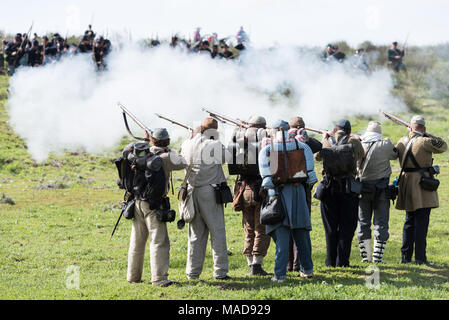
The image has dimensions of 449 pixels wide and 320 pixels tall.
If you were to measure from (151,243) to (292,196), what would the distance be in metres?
1.95

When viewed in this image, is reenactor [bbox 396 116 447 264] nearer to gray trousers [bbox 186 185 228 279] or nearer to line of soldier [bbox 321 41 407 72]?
gray trousers [bbox 186 185 228 279]

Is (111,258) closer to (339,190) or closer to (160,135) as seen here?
(160,135)

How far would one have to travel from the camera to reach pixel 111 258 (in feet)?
32.4

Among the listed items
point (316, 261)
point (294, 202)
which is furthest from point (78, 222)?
point (294, 202)

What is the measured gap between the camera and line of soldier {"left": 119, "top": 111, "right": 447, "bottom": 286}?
724 centimetres

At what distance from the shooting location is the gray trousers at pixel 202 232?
24.8 ft

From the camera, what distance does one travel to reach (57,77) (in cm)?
2434

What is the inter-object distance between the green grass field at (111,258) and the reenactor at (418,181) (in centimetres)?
53

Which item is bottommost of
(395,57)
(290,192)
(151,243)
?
(151,243)

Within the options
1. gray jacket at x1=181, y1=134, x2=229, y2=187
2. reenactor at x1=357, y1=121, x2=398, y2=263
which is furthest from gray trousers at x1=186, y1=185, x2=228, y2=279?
reenactor at x1=357, y1=121, x2=398, y2=263

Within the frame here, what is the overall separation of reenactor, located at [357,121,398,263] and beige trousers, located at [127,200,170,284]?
3.33 m

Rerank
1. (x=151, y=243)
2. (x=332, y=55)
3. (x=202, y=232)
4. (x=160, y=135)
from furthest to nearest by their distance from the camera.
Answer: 1. (x=332, y=55)
2. (x=202, y=232)
3. (x=160, y=135)
4. (x=151, y=243)

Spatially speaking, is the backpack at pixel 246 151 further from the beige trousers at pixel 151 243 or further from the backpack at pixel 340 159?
the beige trousers at pixel 151 243

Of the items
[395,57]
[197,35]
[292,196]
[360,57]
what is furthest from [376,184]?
[395,57]
